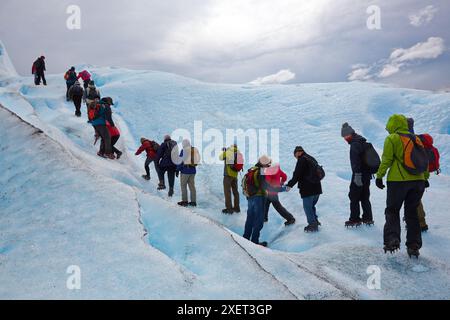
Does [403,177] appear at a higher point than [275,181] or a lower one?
higher

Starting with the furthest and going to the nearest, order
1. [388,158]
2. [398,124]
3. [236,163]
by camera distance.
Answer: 1. [236,163]
2. [398,124]
3. [388,158]

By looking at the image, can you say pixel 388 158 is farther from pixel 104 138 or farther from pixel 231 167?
pixel 104 138

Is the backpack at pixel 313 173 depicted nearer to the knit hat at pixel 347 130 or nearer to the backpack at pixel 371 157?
the knit hat at pixel 347 130

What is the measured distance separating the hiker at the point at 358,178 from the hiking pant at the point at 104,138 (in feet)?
22.1

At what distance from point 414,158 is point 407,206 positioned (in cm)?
77

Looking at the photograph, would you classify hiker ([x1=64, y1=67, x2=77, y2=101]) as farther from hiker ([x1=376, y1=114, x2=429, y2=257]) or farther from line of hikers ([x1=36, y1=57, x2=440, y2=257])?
hiker ([x1=376, y1=114, x2=429, y2=257])

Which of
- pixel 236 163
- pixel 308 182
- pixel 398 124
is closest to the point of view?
pixel 398 124

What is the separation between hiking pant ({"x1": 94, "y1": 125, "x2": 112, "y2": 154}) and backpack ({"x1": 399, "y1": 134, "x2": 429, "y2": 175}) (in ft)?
26.3

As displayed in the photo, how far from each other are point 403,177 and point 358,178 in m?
1.58

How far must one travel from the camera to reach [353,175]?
711cm

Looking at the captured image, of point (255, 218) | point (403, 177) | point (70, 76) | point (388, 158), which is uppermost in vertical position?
point (70, 76)

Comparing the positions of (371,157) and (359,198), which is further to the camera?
(359,198)

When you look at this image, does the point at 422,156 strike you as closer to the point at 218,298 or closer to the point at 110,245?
the point at 218,298

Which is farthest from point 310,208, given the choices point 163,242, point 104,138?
point 104,138
